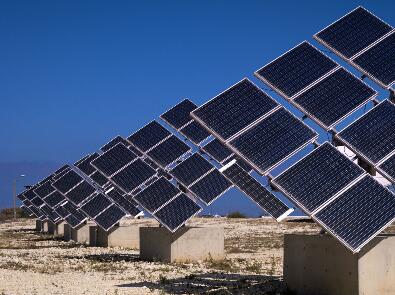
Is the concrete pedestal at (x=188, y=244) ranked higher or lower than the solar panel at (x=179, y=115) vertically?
lower

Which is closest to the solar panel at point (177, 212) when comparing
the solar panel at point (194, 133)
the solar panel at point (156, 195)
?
the solar panel at point (156, 195)

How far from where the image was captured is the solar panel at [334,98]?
541 inches

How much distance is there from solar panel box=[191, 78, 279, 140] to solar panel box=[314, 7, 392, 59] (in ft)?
5.66

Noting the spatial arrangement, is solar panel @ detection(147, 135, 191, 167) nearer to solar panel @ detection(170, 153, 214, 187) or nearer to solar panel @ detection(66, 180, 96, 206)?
solar panel @ detection(170, 153, 214, 187)

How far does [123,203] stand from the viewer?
31344 millimetres

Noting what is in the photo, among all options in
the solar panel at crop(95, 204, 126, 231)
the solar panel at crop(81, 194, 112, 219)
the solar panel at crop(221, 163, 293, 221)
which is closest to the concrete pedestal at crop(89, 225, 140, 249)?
the solar panel at crop(95, 204, 126, 231)

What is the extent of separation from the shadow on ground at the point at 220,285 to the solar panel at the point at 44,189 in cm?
3071

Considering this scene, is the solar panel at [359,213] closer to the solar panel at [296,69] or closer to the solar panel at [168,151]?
the solar panel at [296,69]

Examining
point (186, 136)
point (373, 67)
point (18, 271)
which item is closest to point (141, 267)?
point (18, 271)

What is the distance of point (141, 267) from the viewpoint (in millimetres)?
21516

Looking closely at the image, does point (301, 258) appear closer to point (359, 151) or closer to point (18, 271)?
point (359, 151)

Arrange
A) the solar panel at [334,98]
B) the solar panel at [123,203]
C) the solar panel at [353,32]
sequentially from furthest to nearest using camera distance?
the solar panel at [123,203] → the solar panel at [353,32] → the solar panel at [334,98]

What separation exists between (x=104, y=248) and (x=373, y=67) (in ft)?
61.3

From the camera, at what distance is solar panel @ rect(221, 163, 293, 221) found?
1623 centimetres
